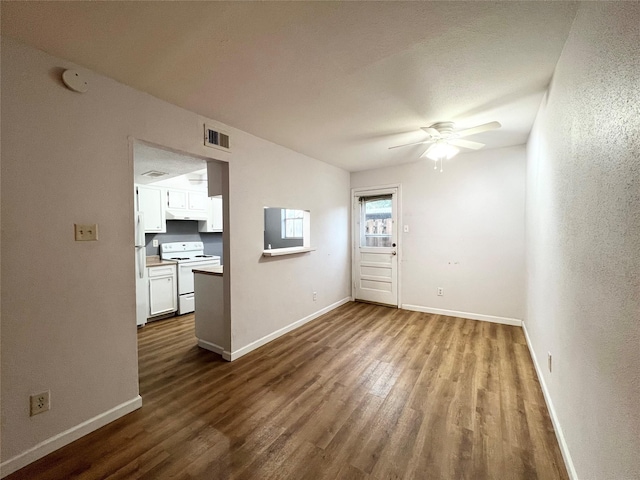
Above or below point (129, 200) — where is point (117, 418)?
below

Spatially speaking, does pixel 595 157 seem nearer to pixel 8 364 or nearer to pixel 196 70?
pixel 196 70

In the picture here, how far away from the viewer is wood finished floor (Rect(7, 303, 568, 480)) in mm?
1534

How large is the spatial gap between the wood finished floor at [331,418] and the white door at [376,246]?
1.63 metres

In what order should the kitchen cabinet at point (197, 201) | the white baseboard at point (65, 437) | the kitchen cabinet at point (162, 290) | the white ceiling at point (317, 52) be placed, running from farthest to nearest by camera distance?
the kitchen cabinet at point (197, 201), the kitchen cabinet at point (162, 290), the white baseboard at point (65, 437), the white ceiling at point (317, 52)

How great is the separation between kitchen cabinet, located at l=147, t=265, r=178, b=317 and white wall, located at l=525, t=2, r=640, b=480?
476 centimetres

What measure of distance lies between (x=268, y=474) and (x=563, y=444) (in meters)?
1.74

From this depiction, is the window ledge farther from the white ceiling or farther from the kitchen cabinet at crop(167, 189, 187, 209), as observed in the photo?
the kitchen cabinet at crop(167, 189, 187, 209)

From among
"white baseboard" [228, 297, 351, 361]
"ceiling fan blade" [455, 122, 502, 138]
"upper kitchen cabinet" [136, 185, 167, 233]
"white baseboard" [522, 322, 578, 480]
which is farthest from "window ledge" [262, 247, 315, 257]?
"white baseboard" [522, 322, 578, 480]

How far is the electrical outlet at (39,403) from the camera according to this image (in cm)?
160

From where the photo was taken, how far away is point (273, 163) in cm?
333

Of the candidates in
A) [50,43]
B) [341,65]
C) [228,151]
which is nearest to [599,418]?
[341,65]

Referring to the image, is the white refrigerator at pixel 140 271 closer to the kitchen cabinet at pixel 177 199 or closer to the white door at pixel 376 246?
the kitchen cabinet at pixel 177 199

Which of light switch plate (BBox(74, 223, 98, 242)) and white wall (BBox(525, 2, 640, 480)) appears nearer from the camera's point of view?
white wall (BBox(525, 2, 640, 480))

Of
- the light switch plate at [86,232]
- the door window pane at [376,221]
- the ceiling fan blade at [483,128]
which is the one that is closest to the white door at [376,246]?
the door window pane at [376,221]
